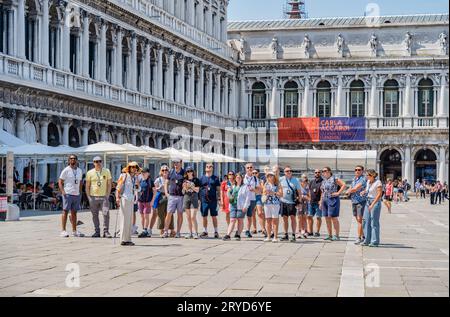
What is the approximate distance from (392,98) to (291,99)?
7.26 meters

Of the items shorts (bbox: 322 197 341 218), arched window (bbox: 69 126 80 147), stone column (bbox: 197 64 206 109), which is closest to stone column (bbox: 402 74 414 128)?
stone column (bbox: 197 64 206 109)

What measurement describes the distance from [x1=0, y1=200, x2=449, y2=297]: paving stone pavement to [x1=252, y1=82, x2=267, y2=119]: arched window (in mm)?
46499

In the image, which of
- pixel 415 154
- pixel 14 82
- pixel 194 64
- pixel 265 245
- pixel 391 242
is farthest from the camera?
pixel 415 154

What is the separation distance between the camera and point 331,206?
59.3 feet

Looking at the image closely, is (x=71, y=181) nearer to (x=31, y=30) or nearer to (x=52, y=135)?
(x=31, y=30)

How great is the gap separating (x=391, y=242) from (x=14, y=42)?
18.1 metres

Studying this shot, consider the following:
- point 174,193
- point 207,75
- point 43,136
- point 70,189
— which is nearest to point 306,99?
point 207,75

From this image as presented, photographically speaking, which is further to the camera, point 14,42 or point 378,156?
point 378,156

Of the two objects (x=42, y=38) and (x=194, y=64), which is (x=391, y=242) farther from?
(x=194, y=64)

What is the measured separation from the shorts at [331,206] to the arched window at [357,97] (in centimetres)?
4615

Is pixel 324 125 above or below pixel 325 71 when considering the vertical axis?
below

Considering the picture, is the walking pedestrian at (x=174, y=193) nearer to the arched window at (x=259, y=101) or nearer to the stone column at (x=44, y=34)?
the stone column at (x=44, y=34)

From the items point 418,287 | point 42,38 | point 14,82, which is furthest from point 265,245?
point 42,38
